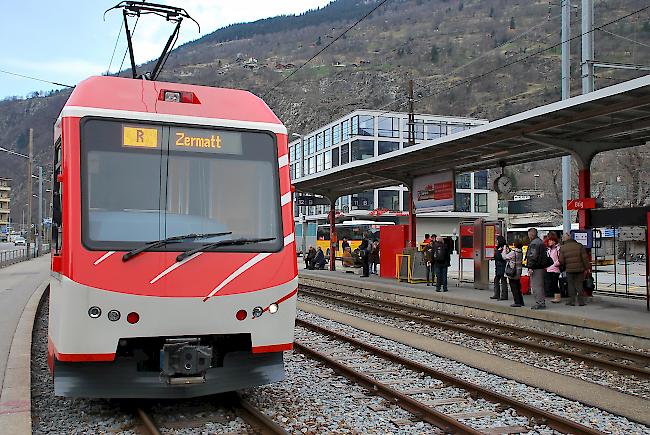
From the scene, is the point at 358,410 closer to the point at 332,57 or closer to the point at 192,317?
the point at 192,317

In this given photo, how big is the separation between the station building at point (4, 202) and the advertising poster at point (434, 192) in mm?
114816

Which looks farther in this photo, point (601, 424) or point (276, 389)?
point (276, 389)

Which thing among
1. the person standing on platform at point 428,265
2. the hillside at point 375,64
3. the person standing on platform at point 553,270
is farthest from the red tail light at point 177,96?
the hillside at point 375,64

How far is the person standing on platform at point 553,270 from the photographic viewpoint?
1488cm

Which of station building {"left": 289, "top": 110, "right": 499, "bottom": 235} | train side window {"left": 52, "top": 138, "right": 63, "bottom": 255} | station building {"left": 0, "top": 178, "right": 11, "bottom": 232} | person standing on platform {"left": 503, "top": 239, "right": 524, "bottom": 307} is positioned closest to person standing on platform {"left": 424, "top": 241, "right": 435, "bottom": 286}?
person standing on platform {"left": 503, "top": 239, "right": 524, "bottom": 307}

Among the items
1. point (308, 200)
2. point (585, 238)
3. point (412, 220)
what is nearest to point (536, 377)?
point (585, 238)

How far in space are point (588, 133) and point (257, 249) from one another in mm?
10401

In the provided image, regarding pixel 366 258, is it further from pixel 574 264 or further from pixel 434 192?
pixel 574 264

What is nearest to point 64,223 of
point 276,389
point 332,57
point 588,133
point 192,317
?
point 192,317

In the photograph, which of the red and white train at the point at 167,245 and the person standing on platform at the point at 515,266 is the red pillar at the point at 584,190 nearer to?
the person standing on platform at the point at 515,266

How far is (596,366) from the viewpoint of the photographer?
9305 millimetres

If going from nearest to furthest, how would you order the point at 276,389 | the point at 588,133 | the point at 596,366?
the point at 276,389
the point at 596,366
the point at 588,133

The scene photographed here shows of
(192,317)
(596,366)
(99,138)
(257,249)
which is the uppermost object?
(99,138)

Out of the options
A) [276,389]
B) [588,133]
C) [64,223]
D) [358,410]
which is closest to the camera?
[64,223]
